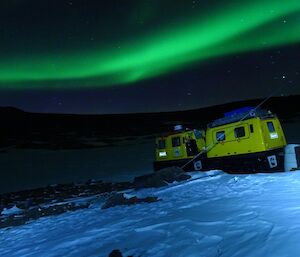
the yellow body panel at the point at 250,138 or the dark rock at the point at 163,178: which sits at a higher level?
the yellow body panel at the point at 250,138

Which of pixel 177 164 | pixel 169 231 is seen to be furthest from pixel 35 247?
pixel 177 164

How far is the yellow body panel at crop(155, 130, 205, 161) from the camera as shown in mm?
20188

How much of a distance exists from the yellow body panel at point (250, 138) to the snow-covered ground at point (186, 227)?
13.3 feet

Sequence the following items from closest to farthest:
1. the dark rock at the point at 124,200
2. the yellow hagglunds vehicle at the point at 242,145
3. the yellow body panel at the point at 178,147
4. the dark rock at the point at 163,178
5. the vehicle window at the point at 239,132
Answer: the dark rock at the point at 124,200 < the dark rock at the point at 163,178 < the yellow hagglunds vehicle at the point at 242,145 < the vehicle window at the point at 239,132 < the yellow body panel at the point at 178,147

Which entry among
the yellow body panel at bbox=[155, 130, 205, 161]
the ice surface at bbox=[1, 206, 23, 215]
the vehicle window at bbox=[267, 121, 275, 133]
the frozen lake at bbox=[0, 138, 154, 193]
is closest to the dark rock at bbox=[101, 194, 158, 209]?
the ice surface at bbox=[1, 206, 23, 215]

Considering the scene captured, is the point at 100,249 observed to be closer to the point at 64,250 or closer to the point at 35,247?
the point at 64,250

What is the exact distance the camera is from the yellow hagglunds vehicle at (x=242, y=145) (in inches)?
631

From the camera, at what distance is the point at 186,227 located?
7637 mm

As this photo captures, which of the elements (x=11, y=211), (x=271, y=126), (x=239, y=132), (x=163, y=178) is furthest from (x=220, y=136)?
(x=11, y=211)

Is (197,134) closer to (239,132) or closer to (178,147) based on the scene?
(178,147)

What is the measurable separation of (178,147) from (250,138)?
15.9 feet

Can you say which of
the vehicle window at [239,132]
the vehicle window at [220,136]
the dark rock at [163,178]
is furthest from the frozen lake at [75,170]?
the vehicle window at [239,132]

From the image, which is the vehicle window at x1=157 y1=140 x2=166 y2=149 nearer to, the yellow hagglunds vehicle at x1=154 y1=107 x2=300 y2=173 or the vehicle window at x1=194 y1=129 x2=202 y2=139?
the yellow hagglunds vehicle at x1=154 y1=107 x2=300 y2=173

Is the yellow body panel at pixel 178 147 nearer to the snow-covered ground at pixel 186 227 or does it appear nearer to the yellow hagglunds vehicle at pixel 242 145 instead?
the yellow hagglunds vehicle at pixel 242 145
